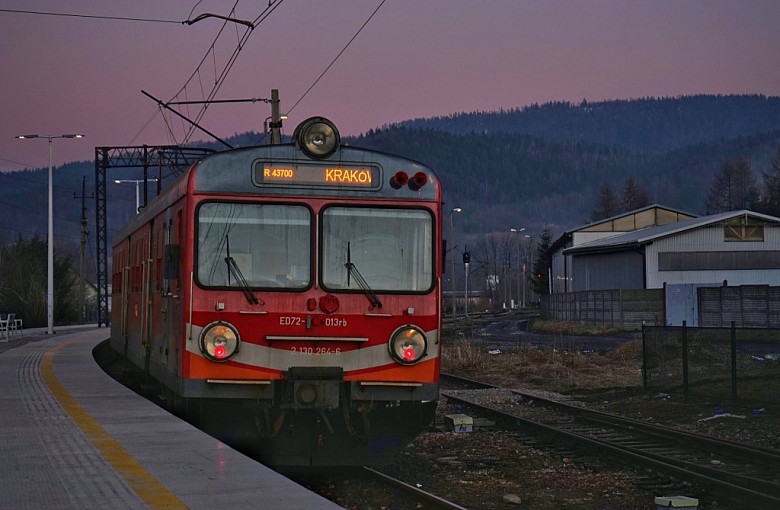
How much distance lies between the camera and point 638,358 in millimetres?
29031

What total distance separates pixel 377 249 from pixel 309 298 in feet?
2.66

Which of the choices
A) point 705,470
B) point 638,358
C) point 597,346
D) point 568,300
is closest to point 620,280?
point 568,300

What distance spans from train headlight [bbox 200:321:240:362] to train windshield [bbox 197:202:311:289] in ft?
1.33

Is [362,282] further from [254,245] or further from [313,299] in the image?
[254,245]

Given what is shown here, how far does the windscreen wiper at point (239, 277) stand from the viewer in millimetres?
10117

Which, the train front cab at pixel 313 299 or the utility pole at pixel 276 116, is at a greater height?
the utility pole at pixel 276 116

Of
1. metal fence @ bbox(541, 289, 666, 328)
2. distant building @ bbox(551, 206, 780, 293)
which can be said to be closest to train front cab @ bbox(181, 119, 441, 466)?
metal fence @ bbox(541, 289, 666, 328)

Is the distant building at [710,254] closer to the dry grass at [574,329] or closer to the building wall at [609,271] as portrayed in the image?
the building wall at [609,271]

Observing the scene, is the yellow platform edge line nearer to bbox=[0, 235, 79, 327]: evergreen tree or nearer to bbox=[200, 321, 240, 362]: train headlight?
bbox=[200, 321, 240, 362]: train headlight

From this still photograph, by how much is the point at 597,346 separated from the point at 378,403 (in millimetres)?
27013

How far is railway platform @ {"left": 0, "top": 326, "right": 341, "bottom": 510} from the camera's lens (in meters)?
7.28

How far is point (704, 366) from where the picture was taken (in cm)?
1938

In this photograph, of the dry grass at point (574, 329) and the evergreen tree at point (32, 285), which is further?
the evergreen tree at point (32, 285)

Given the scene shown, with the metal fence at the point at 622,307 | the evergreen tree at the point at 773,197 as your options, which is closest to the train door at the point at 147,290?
the metal fence at the point at 622,307
